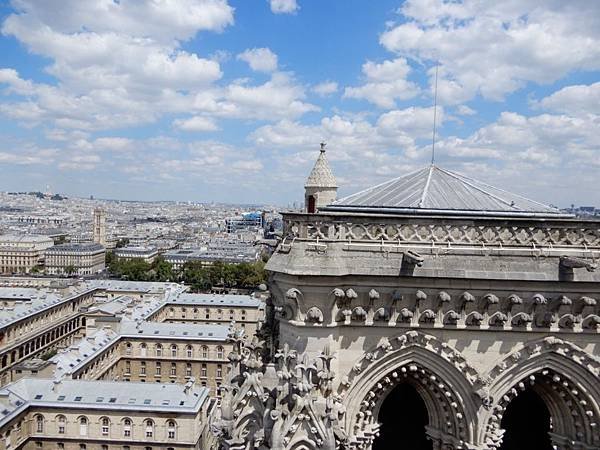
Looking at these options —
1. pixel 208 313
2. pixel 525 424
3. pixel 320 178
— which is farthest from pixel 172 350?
pixel 525 424

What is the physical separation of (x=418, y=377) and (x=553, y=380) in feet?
8.32

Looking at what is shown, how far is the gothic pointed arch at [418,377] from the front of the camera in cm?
1066

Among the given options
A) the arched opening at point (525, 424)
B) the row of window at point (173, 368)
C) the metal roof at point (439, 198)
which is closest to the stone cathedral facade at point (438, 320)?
the metal roof at point (439, 198)

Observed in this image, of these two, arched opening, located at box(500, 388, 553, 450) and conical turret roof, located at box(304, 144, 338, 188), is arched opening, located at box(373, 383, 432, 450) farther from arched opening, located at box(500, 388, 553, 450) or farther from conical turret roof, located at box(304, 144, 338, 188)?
conical turret roof, located at box(304, 144, 338, 188)

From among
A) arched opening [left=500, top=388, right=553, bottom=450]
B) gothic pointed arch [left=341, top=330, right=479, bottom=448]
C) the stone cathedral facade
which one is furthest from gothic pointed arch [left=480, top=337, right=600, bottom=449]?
arched opening [left=500, top=388, right=553, bottom=450]

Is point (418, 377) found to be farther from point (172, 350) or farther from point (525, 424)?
point (172, 350)

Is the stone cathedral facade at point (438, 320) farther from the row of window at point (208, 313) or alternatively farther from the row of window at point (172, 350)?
the row of window at point (208, 313)

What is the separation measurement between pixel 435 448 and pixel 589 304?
396cm

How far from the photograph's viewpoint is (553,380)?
11.0m

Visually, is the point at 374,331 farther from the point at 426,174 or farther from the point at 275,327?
the point at 426,174

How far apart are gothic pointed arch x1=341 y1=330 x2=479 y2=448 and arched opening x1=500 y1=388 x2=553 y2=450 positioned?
3254 mm

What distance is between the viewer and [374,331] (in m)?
10.7

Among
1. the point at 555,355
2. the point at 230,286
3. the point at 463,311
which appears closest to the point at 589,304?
the point at 555,355

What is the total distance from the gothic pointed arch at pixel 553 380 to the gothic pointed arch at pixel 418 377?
0.37 metres
